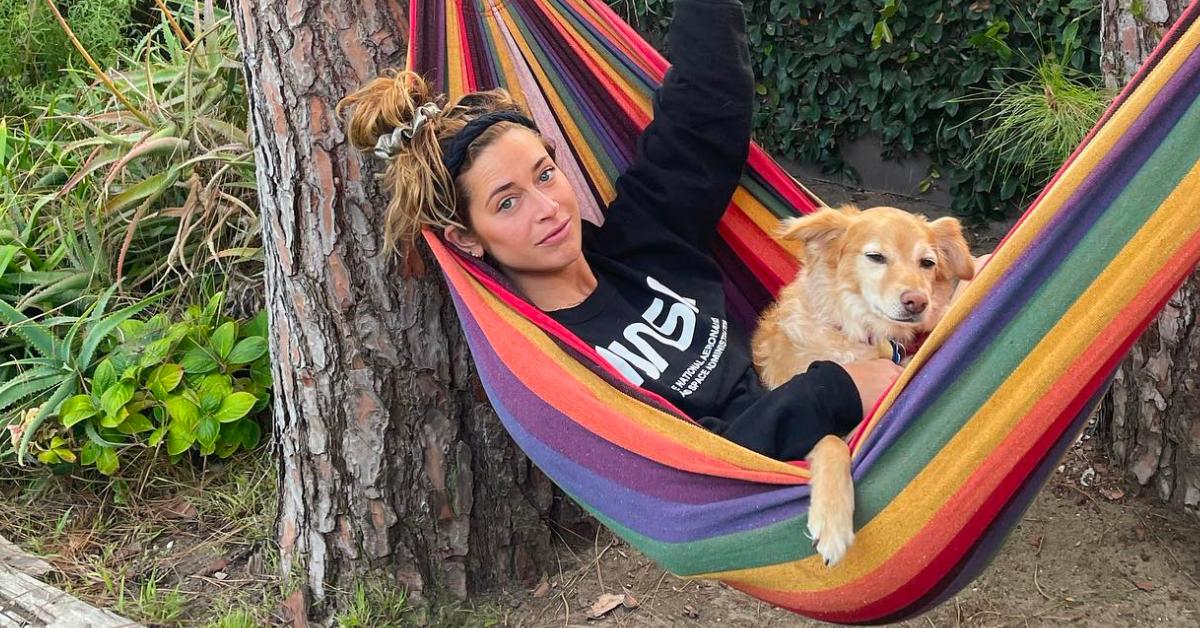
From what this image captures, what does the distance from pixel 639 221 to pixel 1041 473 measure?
108 centimetres

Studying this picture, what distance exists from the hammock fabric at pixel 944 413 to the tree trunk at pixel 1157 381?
1.04 m

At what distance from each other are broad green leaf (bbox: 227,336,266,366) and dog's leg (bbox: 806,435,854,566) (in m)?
2.04

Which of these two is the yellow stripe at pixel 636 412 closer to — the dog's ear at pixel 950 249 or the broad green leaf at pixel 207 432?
the dog's ear at pixel 950 249

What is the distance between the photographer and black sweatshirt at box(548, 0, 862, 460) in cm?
217

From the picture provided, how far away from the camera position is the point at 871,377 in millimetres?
1935

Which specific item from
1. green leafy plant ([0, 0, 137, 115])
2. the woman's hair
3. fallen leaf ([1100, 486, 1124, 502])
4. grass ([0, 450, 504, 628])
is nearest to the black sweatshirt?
the woman's hair

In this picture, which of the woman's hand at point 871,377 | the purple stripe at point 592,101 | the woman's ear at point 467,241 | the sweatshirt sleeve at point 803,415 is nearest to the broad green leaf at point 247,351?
the woman's ear at point 467,241

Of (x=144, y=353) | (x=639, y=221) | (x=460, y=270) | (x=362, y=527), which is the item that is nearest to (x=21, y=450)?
(x=144, y=353)

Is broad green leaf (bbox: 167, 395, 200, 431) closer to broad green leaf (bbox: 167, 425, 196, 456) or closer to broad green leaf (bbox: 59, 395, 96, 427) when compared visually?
broad green leaf (bbox: 167, 425, 196, 456)

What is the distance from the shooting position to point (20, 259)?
11.6 feet

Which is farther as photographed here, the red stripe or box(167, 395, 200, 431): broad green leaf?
box(167, 395, 200, 431): broad green leaf

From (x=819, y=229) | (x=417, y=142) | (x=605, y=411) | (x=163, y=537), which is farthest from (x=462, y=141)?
(x=163, y=537)

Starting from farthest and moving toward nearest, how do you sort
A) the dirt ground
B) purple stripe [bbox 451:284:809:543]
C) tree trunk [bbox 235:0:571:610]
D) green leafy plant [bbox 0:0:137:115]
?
green leafy plant [bbox 0:0:137:115], the dirt ground, tree trunk [bbox 235:0:571:610], purple stripe [bbox 451:284:809:543]

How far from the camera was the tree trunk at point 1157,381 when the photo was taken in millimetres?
2516
